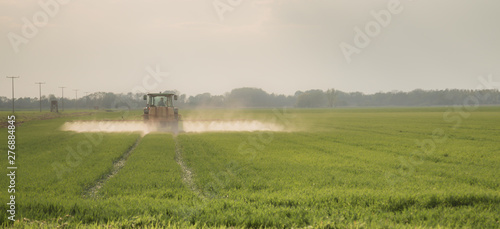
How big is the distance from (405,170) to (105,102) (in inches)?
7068

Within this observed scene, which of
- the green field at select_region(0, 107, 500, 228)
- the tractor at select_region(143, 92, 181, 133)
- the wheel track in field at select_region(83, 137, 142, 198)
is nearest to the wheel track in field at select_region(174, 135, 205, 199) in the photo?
the green field at select_region(0, 107, 500, 228)

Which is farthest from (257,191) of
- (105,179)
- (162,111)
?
(162,111)

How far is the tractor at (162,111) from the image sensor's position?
101 feet

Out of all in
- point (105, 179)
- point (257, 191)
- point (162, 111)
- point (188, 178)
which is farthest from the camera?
point (162, 111)

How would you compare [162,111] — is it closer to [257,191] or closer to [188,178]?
[188,178]

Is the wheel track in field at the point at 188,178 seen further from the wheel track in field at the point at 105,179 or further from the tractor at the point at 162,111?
the tractor at the point at 162,111

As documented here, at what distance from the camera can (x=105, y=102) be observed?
170m

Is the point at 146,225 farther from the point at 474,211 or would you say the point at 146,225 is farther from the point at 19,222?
the point at 474,211

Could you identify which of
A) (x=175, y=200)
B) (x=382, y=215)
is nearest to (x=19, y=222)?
(x=175, y=200)

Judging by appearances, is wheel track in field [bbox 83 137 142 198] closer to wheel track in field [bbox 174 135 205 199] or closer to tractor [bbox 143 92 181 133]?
wheel track in field [bbox 174 135 205 199]

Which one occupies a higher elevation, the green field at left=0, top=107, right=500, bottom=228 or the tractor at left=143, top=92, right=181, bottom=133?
the tractor at left=143, top=92, right=181, bottom=133

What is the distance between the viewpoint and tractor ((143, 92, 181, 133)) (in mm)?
30750

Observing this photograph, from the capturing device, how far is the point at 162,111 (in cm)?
3105

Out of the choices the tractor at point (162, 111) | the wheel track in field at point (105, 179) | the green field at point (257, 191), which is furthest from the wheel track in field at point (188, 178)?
the tractor at point (162, 111)
